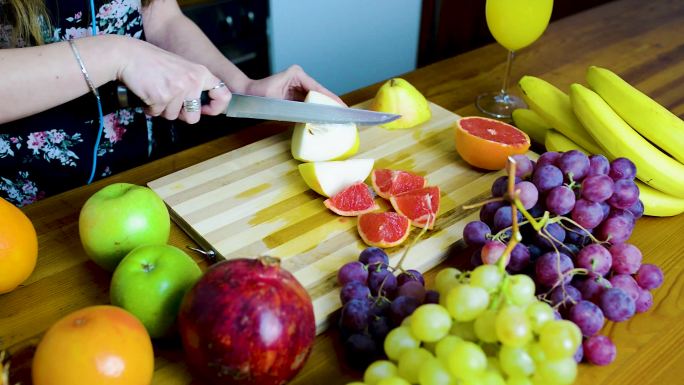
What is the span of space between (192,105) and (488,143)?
0.60 meters

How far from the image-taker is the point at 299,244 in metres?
1.04

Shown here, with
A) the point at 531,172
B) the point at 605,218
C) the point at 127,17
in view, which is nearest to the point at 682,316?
the point at 605,218

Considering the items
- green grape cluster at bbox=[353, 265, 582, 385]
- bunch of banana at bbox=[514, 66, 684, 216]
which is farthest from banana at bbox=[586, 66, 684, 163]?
green grape cluster at bbox=[353, 265, 582, 385]

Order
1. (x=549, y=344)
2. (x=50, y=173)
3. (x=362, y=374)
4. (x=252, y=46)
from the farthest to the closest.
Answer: (x=252, y=46) < (x=50, y=173) < (x=362, y=374) < (x=549, y=344)

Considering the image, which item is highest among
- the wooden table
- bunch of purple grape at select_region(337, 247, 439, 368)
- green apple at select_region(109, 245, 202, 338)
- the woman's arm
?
the woman's arm

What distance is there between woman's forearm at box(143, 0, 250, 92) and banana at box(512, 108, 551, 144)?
26.5 inches

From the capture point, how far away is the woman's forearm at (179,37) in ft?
4.89

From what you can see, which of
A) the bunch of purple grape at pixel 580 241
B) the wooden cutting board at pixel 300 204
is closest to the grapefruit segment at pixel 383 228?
the wooden cutting board at pixel 300 204

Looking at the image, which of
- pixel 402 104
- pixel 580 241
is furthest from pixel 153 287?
pixel 402 104

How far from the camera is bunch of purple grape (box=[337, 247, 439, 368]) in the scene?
0.78 metres

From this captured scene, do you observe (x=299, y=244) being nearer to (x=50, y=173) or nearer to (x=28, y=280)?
(x=28, y=280)

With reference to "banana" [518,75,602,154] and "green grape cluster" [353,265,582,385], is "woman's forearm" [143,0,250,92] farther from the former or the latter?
"green grape cluster" [353,265,582,385]

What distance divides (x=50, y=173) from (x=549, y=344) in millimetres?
1166

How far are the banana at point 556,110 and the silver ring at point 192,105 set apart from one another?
69 centimetres
